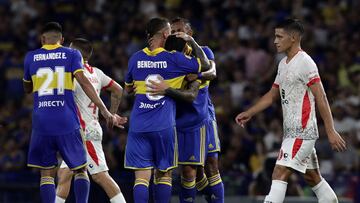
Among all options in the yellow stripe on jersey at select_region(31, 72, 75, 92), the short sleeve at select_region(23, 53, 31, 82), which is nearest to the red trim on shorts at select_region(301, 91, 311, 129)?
the yellow stripe on jersey at select_region(31, 72, 75, 92)

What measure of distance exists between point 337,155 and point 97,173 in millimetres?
7154

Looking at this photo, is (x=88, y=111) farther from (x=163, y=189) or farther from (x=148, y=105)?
(x=163, y=189)

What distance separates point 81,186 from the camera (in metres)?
12.8

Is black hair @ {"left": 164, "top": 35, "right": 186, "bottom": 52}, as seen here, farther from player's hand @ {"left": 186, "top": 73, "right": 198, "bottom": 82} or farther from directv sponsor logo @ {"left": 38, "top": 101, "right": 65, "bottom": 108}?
directv sponsor logo @ {"left": 38, "top": 101, "right": 65, "bottom": 108}

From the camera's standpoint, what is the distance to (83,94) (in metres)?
13.1

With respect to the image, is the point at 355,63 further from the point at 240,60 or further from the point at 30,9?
the point at 30,9

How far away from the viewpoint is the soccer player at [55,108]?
39.5 ft

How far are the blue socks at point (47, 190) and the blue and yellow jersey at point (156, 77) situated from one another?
126 centimetres

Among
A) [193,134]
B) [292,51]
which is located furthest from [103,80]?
[292,51]

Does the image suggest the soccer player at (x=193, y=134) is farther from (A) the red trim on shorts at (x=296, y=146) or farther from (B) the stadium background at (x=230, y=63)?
(B) the stadium background at (x=230, y=63)

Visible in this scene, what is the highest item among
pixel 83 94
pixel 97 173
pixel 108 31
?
pixel 108 31

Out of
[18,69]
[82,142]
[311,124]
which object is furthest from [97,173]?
[18,69]

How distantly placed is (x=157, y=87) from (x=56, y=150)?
153cm

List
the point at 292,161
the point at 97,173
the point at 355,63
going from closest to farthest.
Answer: the point at 292,161, the point at 97,173, the point at 355,63
